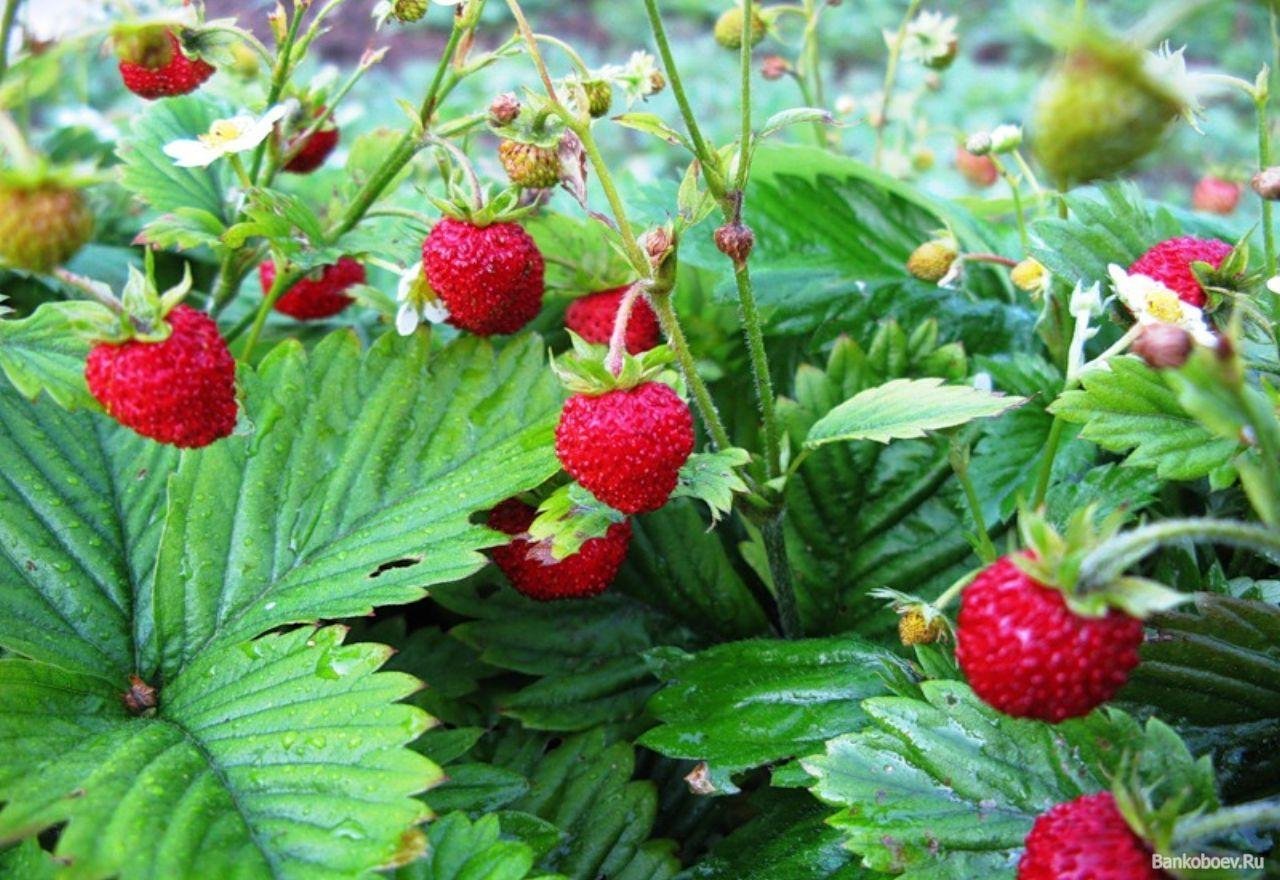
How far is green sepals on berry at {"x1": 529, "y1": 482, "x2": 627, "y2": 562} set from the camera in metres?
1.00

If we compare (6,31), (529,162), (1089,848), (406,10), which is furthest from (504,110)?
(1089,848)

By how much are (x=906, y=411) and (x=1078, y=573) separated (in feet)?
1.27

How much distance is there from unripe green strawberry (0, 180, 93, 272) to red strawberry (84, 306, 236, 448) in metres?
0.16

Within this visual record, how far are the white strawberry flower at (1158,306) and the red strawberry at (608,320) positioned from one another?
1.43 feet

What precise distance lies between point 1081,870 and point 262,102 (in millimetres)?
1062

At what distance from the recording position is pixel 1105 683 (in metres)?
0.71

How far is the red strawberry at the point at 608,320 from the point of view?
1.26m

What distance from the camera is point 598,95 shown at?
110cm

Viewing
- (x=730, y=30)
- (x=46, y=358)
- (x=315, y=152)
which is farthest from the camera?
(x=730, y=30)

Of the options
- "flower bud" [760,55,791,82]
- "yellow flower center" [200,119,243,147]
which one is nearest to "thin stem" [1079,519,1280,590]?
"yellow flower center" [200,119,243,147]

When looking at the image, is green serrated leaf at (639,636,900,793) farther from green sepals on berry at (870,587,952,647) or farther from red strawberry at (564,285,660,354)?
red strawberry at (564,285,660,354)

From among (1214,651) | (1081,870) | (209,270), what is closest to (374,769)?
(1081,870)

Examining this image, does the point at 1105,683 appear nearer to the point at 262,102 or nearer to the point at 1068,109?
the point at 1068,109

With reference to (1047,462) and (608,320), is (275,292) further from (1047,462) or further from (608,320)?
(1047,462)
